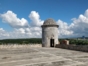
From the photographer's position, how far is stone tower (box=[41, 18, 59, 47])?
74.3ft

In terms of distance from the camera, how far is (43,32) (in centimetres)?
2314

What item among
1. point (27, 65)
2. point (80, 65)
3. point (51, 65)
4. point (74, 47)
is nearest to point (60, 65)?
point (51, 65)

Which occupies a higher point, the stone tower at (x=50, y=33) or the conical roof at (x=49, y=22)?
the conical roof at (x=49, y=22)

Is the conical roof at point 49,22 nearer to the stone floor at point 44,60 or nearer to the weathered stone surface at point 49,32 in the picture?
the weathered stone surface at point 49,32

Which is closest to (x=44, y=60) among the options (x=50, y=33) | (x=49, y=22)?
(x=50, y=33)

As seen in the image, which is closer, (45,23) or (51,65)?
(51,65)

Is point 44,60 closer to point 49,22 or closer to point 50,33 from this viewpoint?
point 50,33

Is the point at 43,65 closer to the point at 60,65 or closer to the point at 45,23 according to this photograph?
the point at 60,65

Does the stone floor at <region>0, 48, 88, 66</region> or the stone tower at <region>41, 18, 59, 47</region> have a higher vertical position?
the stone tower at <region>41, 18, 59, 47</region>

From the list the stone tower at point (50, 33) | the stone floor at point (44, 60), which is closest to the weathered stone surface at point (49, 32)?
the stone tower at point (50, 33)

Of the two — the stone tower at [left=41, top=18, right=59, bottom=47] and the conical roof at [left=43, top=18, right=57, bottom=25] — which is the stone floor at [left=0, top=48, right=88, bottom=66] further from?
the conical roof at [left=43, top=18, right=57, bottom=25]

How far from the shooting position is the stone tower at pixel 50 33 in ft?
74.3

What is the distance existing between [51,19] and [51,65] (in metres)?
16.5

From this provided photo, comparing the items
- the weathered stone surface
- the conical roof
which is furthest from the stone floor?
the conical roof
